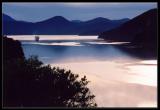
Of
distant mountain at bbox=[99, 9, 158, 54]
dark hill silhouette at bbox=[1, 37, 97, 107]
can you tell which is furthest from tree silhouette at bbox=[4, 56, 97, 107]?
distant mountain at bbox=[99, 9, 158, 54]

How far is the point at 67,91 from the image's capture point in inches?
658

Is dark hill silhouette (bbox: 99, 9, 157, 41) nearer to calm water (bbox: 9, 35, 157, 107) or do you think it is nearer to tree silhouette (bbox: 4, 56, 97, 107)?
calm water (bbox: 9, 35, 157, 107)

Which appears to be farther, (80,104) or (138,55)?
(138,55)

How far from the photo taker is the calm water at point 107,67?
995 inches

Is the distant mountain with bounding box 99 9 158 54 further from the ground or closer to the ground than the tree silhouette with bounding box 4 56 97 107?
further from the ground

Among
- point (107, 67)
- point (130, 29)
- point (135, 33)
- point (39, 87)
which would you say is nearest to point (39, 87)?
point (39, 87)

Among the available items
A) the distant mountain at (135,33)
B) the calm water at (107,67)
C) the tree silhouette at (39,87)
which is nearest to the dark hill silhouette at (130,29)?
the distant mountain at (135,33)

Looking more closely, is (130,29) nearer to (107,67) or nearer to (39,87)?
(107,67)

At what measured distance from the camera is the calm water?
25.3m

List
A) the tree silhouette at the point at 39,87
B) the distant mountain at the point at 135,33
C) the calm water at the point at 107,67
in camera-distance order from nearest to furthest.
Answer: the tree silhouette at the point at 39,87 < the calm water at the point at 107,67 < the distant mountain at the point at 135,33

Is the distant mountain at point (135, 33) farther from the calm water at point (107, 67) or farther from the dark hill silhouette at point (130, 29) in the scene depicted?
the calm water at point (107, 67)

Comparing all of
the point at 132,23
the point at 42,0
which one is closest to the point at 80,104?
the point at 42,0

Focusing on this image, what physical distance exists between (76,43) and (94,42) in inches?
121

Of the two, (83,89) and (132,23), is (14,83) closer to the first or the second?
(83,89)
